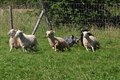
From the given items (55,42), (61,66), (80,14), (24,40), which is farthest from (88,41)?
(80,14)

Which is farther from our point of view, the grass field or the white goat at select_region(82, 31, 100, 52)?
the white goat at select_region(82, 31, 100, 52)

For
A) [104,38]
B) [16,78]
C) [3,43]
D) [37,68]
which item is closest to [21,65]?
[37,68]

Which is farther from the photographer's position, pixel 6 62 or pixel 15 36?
pixel 15 36

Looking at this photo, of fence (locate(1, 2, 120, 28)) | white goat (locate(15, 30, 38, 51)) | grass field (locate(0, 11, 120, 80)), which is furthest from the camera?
fence (locate(1, 2, 120, 28))

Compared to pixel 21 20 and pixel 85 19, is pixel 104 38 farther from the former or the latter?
pixel 21 20

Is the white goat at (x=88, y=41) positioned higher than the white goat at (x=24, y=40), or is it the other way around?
the white goat at (x=24, y=40)

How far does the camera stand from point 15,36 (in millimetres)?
8711

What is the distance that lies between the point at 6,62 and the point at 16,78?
1.62 m

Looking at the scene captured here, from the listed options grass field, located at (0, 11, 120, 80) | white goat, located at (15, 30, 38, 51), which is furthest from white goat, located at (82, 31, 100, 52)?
white goat, located at (15, 30, 38, 51)

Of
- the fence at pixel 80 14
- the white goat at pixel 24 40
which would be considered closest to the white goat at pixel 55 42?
the white goat at pixel 24 40

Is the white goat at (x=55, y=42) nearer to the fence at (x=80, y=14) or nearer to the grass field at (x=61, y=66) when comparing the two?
the grass field at (x=61, y=66)

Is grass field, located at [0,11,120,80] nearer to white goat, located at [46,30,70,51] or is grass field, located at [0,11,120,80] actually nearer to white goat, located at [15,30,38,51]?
white goat, located at [15,30,38,51]

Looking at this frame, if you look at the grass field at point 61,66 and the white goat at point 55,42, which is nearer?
the grass field at point 61,66

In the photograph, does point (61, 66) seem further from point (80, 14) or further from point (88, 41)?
point (80, 14)
